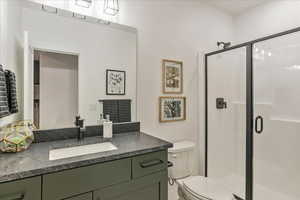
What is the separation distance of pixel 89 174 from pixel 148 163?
399mm

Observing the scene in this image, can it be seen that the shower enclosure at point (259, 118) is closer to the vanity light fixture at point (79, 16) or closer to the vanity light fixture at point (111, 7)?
the vanity light fixture at point (111, 7)

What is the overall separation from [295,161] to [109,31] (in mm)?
2241

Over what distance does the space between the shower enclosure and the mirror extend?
1229 millimetres

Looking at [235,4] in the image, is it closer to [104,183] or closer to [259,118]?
[259,118]

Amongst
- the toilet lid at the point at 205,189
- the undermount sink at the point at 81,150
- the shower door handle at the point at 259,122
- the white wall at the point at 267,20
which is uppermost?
the white wall at the point at 267,20

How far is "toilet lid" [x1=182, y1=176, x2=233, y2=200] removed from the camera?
150 centimetres

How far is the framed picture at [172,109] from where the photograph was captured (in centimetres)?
212

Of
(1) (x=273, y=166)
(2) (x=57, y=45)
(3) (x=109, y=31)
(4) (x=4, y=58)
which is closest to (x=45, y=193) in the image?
(4) (x=4, y=58)

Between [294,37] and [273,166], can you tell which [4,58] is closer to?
[294,37]

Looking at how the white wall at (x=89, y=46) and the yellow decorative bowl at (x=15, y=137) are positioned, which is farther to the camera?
the white wall at (x=89, y=46)

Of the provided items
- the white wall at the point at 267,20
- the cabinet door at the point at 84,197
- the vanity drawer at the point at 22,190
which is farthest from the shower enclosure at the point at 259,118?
the vanity drawer at the point at 22,190

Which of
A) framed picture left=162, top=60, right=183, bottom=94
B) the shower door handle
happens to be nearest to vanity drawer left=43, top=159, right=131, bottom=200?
framed picture left=162, top=60, right=183, bottom=94

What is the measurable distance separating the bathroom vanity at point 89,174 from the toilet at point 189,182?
1.27 ft

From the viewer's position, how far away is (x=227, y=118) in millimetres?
A: 2318
